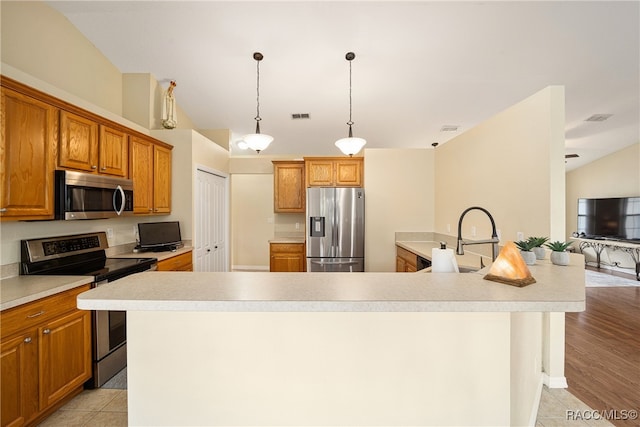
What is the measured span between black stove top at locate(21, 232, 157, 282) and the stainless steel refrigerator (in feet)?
6.76

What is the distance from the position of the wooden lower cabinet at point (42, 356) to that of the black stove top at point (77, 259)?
0.32 m

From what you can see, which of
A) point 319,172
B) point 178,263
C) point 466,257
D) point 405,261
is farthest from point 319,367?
point 319,172

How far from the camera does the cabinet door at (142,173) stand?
2.93 meters

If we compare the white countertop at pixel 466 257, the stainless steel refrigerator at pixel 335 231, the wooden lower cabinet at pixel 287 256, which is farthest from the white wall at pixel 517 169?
the wooden lower cabinet at pixel 287 256

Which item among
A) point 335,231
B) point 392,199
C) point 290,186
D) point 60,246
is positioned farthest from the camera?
point 290,186

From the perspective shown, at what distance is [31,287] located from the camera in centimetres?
173

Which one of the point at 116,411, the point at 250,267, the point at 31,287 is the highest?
the point at 31,287

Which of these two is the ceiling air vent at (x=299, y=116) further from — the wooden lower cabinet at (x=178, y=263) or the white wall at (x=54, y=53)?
the wooden lower cabinet at (x=178, y=263)

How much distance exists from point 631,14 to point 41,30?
5.61m

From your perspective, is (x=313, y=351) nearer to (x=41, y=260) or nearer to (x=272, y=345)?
(x=272, y=345)

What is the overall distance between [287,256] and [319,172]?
1.46 meters

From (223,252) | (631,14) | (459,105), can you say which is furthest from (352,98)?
(223,252)

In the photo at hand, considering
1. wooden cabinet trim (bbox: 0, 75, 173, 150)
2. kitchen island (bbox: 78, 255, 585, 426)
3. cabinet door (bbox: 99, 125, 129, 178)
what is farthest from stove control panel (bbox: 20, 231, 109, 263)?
kitchen island (bbox: 78, 255, 585, 426)

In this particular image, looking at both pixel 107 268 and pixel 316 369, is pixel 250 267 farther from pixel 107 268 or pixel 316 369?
pixel 316 369
